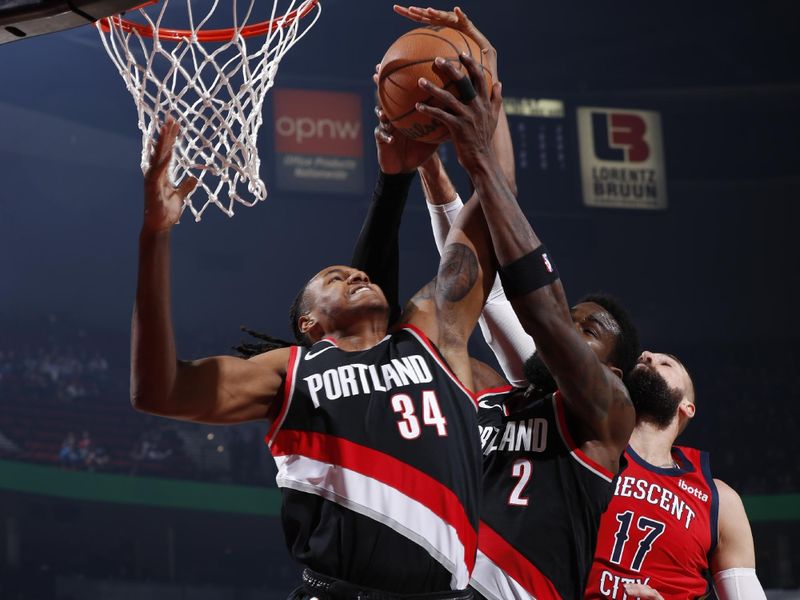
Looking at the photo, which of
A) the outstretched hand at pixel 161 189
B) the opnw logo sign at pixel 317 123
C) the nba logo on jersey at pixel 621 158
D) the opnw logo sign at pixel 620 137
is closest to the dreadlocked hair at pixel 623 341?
the outstretched hand at pixel 161 189

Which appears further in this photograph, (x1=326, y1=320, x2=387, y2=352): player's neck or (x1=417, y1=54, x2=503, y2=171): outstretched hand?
(x1=326, y1=320, x2=387, y2=352): player's neck

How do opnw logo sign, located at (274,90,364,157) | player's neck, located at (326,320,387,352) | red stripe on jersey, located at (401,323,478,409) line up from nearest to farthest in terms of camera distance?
red stripe on jersey, located at (401,323,478,409)
player's neck, located at (326,320,387,352)
opnw logo sign, located at (274,90,364,157)

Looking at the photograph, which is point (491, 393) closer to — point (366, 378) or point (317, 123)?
point (366, 378)

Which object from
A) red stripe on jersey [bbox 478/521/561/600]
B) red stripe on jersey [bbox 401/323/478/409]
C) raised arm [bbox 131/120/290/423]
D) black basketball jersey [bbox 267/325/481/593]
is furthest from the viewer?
red stripe on jersey [bbox 478/521/561/600]

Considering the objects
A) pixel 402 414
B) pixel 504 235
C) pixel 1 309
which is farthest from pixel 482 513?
pixel 1 309

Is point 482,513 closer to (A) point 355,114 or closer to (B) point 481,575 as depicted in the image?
(B) point 481,575

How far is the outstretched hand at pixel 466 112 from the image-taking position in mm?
2127

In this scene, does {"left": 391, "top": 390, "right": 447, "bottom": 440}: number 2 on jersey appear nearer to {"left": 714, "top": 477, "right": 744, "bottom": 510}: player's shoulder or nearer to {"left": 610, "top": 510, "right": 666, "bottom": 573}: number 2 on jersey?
{"left": 610, "top": 510, "right": 666, "bottom": 573}: number 2 on jersey

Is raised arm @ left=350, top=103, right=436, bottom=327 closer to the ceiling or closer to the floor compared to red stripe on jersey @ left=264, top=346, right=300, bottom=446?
closer to the ceiling

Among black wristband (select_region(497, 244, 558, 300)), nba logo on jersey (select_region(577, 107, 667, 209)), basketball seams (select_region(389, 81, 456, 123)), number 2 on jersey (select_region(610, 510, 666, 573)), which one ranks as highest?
nba logo on jersey (select_region(577, 107, 667, 209))

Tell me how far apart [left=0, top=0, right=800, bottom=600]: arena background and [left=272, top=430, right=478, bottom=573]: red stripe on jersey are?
913 cm

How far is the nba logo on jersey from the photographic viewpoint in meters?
13.7

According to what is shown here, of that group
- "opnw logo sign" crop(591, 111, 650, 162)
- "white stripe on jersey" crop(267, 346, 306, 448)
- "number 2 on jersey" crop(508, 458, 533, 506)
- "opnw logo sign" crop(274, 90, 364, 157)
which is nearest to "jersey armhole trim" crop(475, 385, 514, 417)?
"number 2 on jersey" crop(508, 458, 533, 506)

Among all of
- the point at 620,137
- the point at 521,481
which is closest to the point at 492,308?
the point at 521,481
